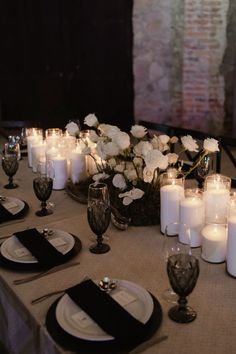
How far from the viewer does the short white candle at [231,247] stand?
4.77 feet

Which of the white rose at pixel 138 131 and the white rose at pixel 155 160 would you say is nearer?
the white rose at pixel 155 160

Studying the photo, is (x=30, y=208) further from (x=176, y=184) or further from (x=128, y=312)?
(x=128, y=312)

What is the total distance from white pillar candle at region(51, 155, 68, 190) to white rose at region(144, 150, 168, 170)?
0.73 meters

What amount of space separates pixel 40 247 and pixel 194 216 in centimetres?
56

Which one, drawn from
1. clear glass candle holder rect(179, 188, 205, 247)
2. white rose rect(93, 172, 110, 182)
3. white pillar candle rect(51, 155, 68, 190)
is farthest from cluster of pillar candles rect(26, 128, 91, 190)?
clear glass candle holder rect(179, 188, 205, 247)

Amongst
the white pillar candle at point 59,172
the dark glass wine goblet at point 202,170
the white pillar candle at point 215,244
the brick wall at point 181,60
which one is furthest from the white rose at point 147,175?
the brick wall at point 181,60

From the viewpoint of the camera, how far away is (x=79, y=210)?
2105mm

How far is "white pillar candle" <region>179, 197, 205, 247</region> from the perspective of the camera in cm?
165

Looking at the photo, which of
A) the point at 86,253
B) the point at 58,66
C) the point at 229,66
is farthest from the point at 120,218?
the point at 58,66

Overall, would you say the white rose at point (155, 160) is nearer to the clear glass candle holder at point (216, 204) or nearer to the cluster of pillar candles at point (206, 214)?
the cluster of pillar candles at point (206, 214)

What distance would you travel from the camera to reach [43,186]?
2008 millimetres

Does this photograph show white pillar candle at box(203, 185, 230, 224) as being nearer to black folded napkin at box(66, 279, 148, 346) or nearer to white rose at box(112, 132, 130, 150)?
white rose at box(112, 132, 130, 150)

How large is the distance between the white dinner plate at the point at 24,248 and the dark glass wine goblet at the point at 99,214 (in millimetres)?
Result: 95

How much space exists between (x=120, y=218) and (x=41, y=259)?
420 millimetres
